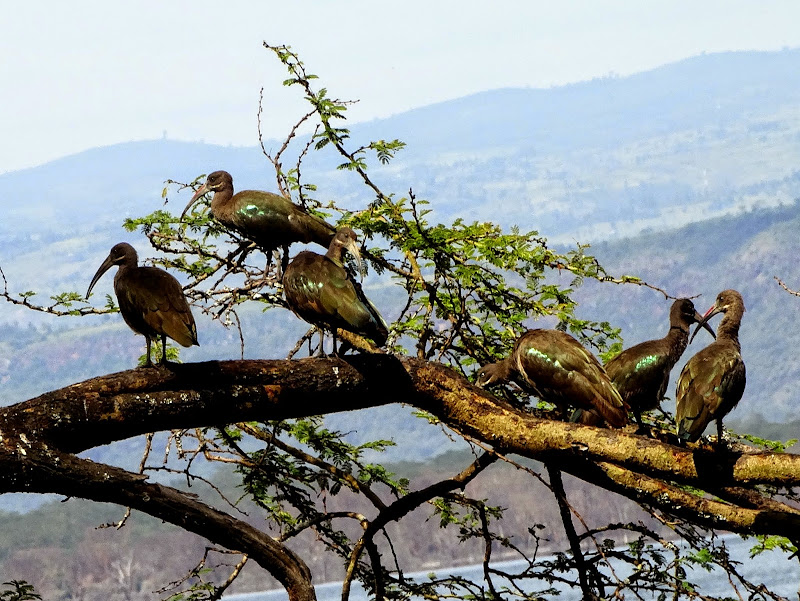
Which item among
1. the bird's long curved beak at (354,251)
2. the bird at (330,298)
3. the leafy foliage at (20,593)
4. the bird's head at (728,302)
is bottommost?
the leafy foliage at (20,593)

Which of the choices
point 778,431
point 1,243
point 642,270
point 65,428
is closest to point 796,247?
point 642,270

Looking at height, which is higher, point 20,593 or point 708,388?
point 708,388

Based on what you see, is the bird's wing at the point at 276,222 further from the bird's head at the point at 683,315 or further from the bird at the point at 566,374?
the bird's head at the point at 683,315

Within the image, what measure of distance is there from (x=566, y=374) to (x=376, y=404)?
4.08 ft

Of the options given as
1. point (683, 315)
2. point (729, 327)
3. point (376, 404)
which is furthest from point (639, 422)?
point (376, 404)

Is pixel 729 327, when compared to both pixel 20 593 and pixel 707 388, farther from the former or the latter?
pixel 20 593

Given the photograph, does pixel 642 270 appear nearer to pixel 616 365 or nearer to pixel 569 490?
pixel 569 490

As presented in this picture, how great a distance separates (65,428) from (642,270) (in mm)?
107846

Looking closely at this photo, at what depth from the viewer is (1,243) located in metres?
171

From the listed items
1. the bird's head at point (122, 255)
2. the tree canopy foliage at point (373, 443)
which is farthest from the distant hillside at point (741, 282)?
the bird's head at point (122, 255)

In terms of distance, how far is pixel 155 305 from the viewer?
664 centimetres

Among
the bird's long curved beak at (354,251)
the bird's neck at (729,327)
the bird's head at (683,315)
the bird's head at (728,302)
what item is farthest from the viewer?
the bird's head at (683,315)

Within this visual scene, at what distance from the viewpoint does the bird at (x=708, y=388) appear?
617 centimetres

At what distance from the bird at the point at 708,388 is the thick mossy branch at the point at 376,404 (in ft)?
0.78
